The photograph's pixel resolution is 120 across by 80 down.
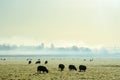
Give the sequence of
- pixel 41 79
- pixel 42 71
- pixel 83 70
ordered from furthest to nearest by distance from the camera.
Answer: pixel 83 70 < pixel 42 71 < pixel 41 79

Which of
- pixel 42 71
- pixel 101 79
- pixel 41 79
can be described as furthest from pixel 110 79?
pixel 42 71

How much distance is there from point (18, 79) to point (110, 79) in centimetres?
1176

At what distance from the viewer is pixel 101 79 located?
33000 millimetres

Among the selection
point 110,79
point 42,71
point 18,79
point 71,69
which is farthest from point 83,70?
point 18,79

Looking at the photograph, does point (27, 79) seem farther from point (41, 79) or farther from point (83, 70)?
point (83, 70)

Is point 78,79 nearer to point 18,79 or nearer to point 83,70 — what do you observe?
point 18,79

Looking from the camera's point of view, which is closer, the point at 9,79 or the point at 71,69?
the point at 9,79

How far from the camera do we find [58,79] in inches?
1291

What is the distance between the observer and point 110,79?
3316 cm

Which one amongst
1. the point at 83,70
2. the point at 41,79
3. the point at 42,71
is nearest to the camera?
the point at 41,79

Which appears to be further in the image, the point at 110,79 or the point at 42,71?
the point at 42,71

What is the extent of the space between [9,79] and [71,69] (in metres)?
18.6

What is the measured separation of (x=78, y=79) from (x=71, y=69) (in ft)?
53.7

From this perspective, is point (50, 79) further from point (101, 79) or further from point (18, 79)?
point (101, 79)
